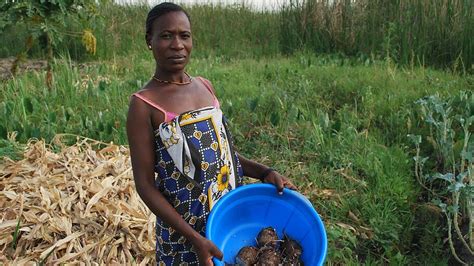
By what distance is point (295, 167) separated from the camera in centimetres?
336

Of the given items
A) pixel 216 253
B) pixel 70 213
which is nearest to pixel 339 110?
pixel 70 213

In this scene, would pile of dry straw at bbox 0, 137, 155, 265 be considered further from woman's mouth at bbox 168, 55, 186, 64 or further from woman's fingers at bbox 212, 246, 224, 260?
woman's mouth at bbox 168, 55, 186, 64

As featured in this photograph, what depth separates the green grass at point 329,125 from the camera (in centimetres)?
296

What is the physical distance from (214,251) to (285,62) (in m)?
4.83

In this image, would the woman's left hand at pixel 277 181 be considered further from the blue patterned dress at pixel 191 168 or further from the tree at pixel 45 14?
the tree at pixel 45 14

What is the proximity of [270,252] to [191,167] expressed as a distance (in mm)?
383

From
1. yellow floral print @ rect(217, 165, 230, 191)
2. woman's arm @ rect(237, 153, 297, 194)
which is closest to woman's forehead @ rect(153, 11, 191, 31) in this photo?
yellow floral print @ rect(217, 165, 230, 191)

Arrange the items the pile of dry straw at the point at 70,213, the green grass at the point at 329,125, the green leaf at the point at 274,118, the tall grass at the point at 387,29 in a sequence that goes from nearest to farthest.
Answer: the pile of dry straw at the point at 70,213 < the green grass at the point at 329,125 < the green leaf at the point at 274,118 < the tall grass at the point at 387,29

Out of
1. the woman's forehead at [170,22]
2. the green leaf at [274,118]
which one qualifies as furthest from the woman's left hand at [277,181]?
the green leaf at [274,118]

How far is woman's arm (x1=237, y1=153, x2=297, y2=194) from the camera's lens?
1799mm

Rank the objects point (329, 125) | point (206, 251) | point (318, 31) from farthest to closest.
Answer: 1. point (318, 31)
2. point (329, 125)
3. point (206, 251)

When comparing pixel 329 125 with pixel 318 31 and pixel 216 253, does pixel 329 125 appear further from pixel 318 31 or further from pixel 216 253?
pixel 318 31

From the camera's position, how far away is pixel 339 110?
164 inches

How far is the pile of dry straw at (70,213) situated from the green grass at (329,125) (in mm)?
479
